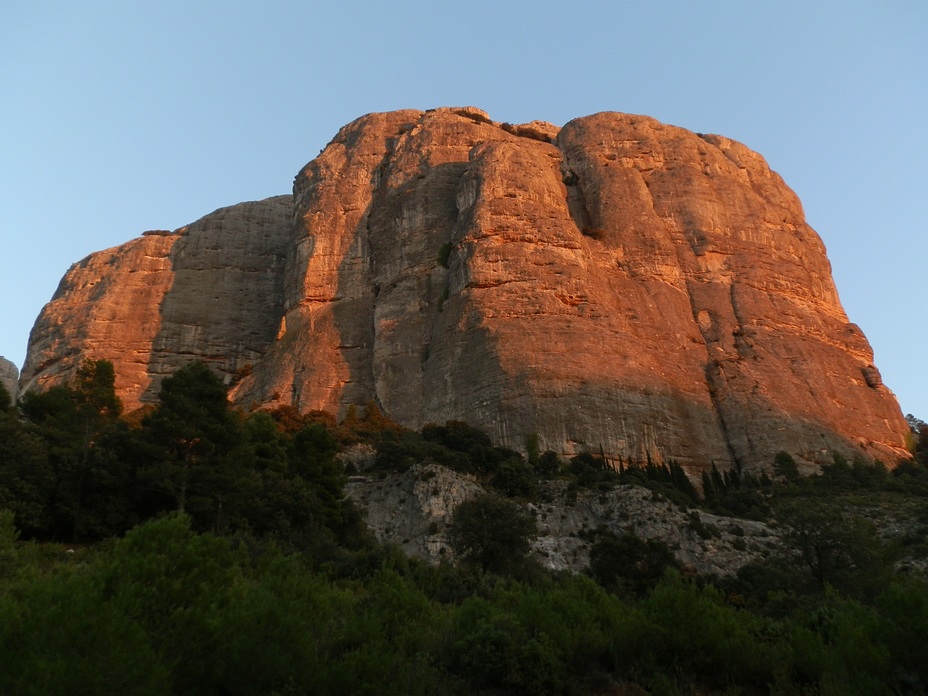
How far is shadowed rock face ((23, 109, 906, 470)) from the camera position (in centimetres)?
4434

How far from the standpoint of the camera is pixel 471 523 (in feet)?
87.5

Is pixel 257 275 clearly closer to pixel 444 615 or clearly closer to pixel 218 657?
pixel 444 615

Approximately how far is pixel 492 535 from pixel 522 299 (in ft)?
72.0

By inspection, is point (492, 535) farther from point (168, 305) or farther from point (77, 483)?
point (168, 305)

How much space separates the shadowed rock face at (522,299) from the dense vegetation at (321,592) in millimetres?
9809

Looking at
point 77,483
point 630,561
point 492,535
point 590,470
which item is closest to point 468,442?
point 590,470

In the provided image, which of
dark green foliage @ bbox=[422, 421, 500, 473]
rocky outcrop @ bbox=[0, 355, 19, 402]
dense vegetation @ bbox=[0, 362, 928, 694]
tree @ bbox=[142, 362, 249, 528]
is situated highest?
rocky outcrop @ bbox=[0, 355, 19, 402]

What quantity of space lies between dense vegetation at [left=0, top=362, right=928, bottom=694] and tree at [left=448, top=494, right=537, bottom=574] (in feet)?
0.22

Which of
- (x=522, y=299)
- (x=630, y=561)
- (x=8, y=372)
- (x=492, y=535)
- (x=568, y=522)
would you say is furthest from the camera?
(x=8, y=372)

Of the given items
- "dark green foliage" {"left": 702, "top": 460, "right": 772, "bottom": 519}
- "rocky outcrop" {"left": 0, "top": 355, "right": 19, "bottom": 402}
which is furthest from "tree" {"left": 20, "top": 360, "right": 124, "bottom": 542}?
"rocky outcrop" {"left": 0, "top": 355, "right": 19, "bottom": 402}

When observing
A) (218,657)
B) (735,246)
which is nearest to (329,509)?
(218,657)

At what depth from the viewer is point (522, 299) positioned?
46.5 meters

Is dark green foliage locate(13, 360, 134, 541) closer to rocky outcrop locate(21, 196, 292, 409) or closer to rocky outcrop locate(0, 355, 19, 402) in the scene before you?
rocky outcrop locate(21, 196, 292, 409)

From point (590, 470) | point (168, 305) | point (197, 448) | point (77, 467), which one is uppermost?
point (168, 305)
